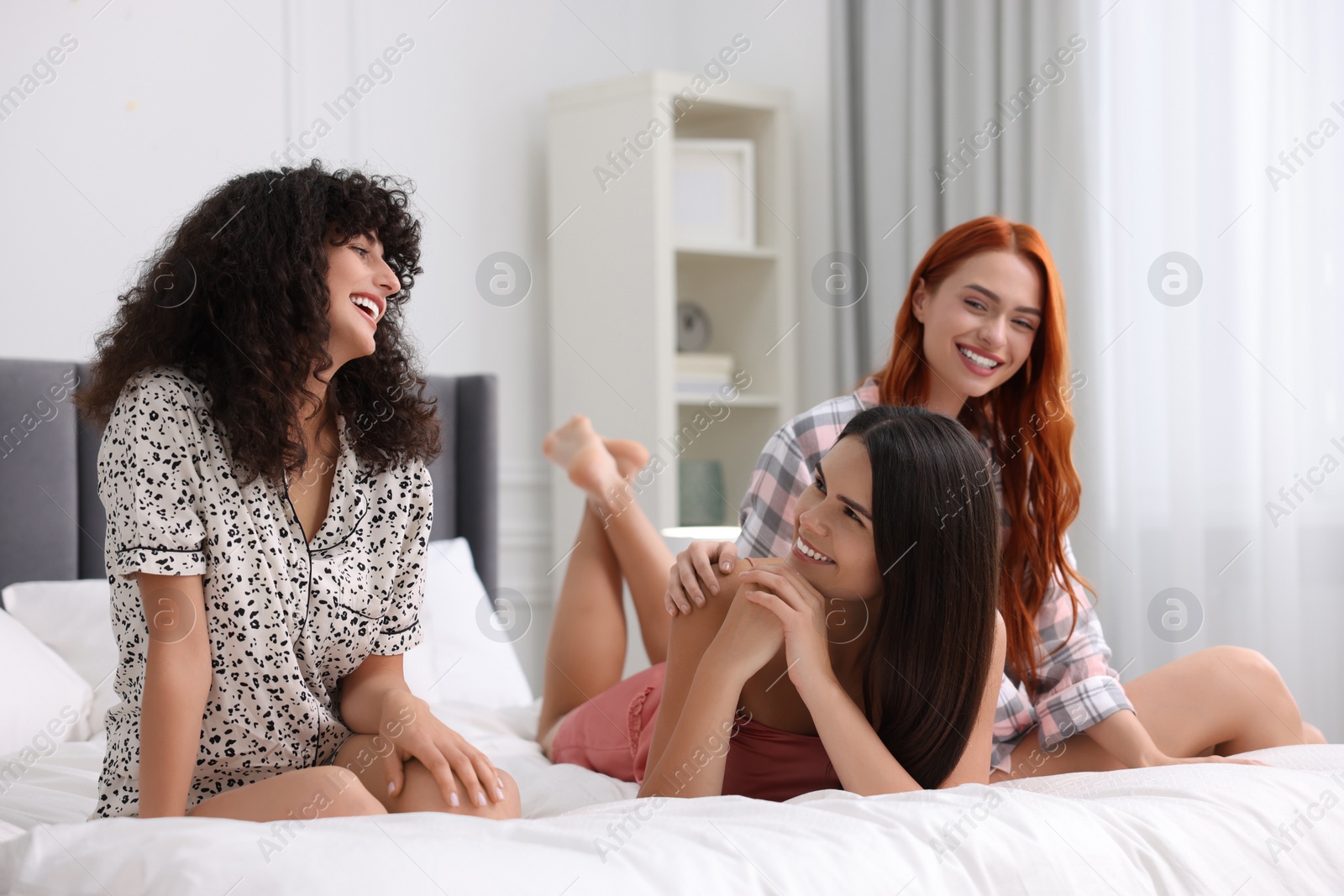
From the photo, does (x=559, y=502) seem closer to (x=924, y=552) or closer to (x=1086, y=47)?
(x=1086, y=47)

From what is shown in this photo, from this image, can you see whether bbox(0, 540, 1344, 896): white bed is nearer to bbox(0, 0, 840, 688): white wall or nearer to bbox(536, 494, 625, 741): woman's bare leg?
bbox(536, 494, 625, 741): woman's bare leg

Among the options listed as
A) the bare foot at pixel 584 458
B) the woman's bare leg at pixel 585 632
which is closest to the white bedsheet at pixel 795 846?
the woman's bare leg at pixel 585 632

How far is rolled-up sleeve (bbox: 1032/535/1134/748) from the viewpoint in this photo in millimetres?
1652

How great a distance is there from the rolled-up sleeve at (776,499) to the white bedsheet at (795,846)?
63 cm

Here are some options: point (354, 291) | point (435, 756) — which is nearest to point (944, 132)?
point (354, 291)

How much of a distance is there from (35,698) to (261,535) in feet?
3.29

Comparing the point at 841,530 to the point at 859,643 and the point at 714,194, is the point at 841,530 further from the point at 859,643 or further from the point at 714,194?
the point at 714,194

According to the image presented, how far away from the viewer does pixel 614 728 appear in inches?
71.2

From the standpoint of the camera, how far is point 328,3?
3.05 metres

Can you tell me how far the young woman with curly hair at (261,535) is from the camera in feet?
3.72

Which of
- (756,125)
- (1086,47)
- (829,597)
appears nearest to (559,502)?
(756,125)

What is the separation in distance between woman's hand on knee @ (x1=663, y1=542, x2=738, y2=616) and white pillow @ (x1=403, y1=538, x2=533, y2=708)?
38.6 inches

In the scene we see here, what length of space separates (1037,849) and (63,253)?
7.85 ft

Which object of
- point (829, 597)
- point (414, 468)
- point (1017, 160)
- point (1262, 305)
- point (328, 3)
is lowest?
point (829, 597)
